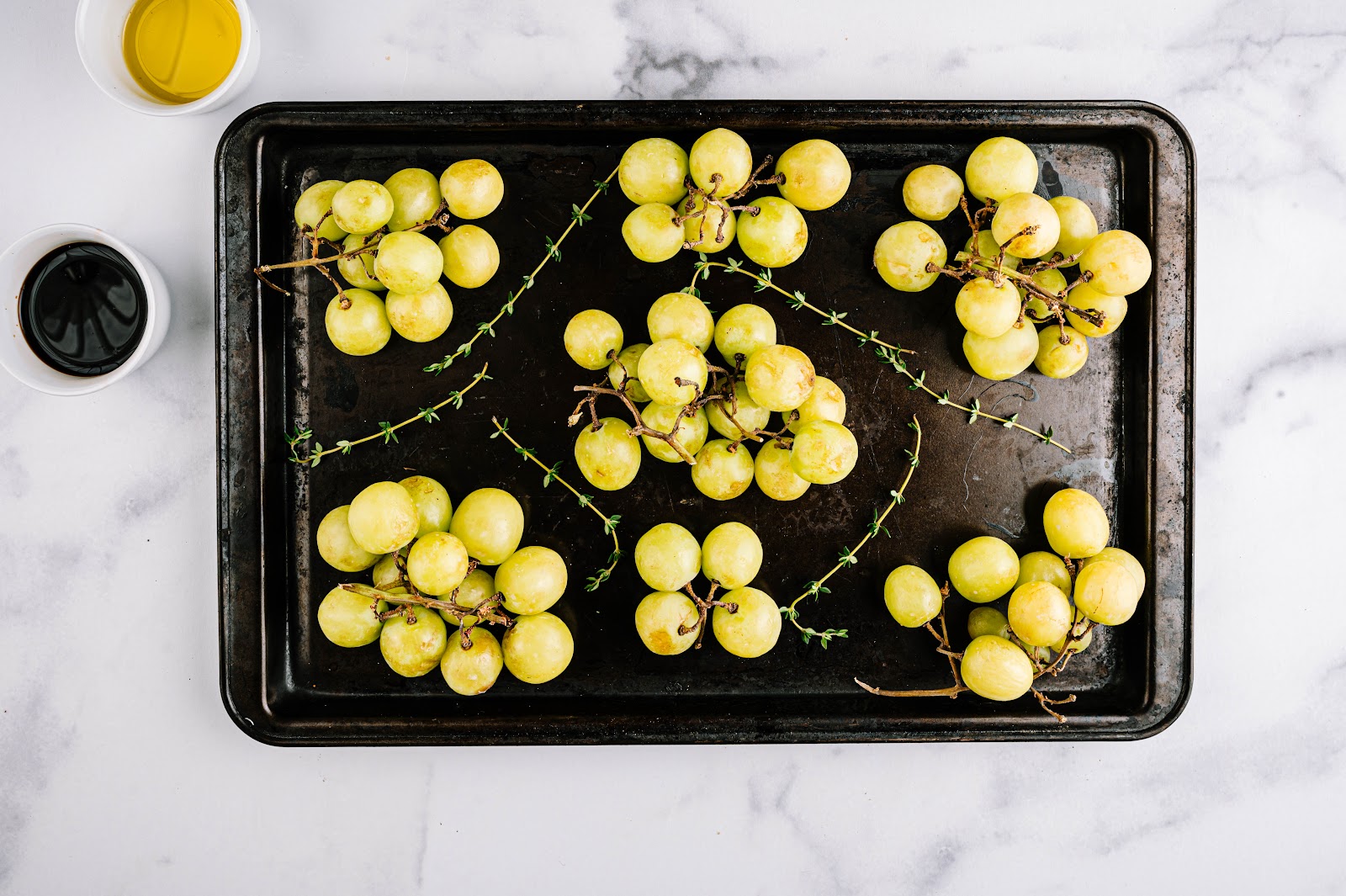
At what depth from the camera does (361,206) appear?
2.45 ft

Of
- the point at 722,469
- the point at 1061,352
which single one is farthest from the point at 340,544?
the point at 1061,352

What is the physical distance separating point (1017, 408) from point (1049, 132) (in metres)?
0.29

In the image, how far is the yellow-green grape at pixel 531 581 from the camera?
0.77m

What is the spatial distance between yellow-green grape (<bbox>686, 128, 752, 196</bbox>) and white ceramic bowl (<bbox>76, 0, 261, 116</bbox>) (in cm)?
47

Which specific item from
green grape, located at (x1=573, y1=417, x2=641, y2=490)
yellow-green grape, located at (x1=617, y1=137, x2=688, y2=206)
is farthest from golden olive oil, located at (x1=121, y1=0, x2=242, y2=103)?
green grape, located at (x1=573, y1=417, x2=641, y2=490)

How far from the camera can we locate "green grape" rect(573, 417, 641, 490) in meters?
0.79

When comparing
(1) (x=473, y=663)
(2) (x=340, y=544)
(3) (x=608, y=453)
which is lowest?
(1) (x=473, y=663)

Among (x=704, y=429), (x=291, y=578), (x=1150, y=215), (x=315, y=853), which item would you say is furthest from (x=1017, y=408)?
(x=315, y=853)

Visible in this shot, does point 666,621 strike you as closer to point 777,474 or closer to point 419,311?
point 777,474

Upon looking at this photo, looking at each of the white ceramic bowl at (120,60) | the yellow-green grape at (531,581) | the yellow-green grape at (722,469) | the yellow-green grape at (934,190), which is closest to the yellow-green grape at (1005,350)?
the yellow-green grape at (934,190)

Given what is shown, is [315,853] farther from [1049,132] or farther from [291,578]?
[1049,132]

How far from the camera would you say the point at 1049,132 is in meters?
0.85

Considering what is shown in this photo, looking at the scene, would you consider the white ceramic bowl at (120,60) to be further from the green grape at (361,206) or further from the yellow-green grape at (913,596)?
the yellow-green grape at (913,596)

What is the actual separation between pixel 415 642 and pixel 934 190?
2.22 ft
